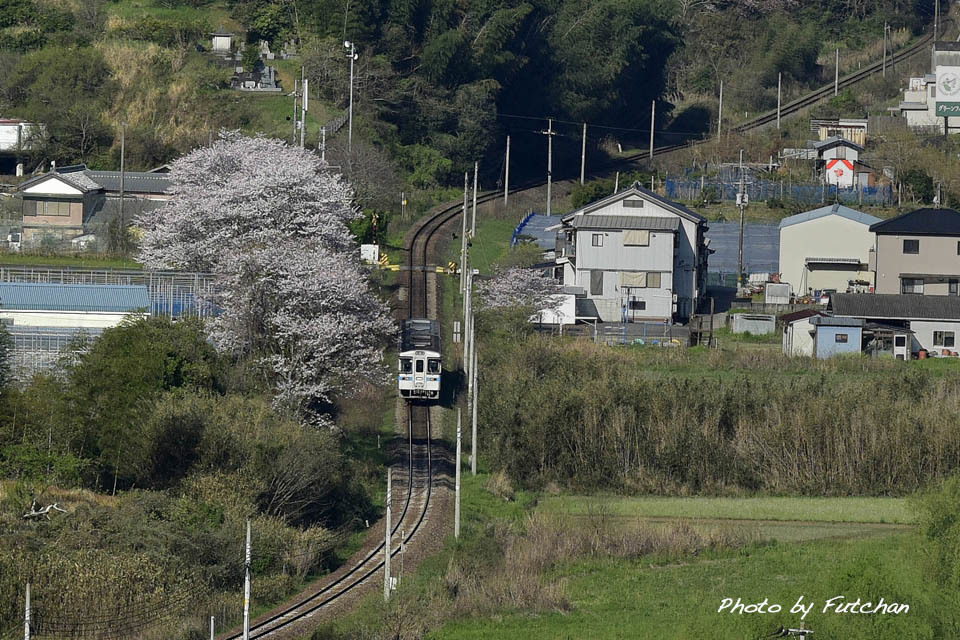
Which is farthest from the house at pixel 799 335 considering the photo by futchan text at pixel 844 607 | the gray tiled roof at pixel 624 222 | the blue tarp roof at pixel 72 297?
the photo by futchan text at pixel 844 607

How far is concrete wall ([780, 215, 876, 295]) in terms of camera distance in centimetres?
5684

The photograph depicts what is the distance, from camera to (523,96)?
78000 millimetres

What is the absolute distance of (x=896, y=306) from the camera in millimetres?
48781

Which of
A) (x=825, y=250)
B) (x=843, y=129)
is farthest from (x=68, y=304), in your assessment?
(x=843, y=129)

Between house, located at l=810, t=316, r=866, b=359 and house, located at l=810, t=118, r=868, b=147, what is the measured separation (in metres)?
30.2

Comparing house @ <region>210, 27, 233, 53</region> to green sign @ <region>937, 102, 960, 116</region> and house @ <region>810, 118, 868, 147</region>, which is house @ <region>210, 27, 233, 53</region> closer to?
house @ <region>810, 118, 868, 147</region>

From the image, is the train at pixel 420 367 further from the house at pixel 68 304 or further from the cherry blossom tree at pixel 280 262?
the house at pixel 68 304

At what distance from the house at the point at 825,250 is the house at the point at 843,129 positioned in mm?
19070

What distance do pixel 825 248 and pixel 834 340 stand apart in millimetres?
11127

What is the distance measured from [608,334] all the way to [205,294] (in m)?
14.0

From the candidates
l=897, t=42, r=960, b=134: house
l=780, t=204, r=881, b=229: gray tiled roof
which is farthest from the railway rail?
l=897, t=42, r=960, b=134: house

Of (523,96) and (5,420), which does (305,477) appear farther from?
(523,96)

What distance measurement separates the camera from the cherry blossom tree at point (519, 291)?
162 feet

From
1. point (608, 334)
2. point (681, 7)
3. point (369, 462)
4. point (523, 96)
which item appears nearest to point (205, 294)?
point (369, 462)
